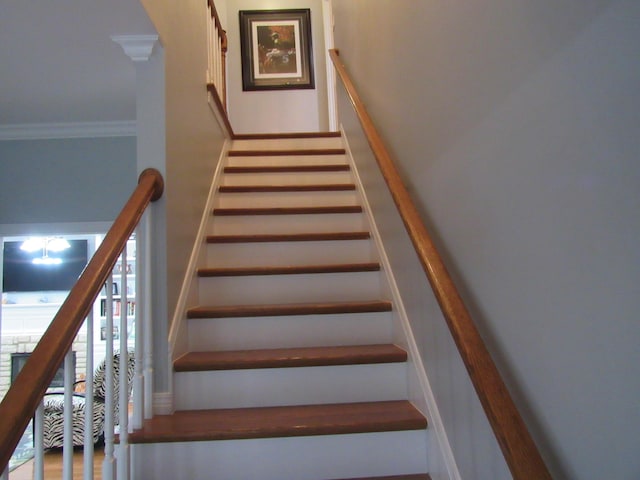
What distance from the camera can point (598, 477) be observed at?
2.45 feet

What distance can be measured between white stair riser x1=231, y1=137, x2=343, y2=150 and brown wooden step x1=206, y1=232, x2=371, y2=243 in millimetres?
1343

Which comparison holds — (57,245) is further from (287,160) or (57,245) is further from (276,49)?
(287,160)

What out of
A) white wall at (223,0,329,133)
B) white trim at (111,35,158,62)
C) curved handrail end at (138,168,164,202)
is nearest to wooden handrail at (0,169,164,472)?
curved handrail end at (138,168,164,202)

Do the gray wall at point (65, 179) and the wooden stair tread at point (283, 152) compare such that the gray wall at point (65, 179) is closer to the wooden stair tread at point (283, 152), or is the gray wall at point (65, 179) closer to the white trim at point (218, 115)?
the white trim at point (218, 115)

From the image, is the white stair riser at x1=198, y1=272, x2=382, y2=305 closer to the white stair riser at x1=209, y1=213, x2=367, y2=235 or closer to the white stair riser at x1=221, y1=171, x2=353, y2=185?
the white stair riser at x1=209, y1=213, x2=367, y2=235

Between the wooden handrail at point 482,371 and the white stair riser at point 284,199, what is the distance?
1.48 m

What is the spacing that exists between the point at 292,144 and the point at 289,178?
0.63m

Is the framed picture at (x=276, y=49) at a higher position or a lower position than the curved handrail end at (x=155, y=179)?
higher

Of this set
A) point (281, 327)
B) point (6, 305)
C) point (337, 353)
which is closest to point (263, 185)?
point (281, 327)

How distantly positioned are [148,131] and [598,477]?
5.53ft

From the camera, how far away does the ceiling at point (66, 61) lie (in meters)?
1.54

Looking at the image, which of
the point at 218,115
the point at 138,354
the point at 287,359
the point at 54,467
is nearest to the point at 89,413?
the point at 138,354

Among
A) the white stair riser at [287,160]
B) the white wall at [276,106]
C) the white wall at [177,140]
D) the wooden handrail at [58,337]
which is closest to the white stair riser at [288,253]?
the white wall at [177,140]

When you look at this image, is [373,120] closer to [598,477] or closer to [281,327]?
[281,327]
